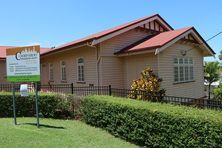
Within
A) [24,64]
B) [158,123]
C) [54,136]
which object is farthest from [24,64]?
[158,123]

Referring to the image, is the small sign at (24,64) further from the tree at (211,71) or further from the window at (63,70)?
the tree at (211,71)

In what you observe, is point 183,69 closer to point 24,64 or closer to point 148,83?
point 148,83

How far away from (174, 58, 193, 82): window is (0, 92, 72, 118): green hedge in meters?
7.24

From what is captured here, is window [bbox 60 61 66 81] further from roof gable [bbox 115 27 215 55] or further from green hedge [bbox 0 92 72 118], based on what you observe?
green hedge [bbox 0 92 72 118]

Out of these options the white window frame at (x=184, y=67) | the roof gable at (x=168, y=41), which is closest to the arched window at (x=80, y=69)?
the roof gable at (x=168, y=41)

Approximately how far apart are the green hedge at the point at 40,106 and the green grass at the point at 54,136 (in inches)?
60.4

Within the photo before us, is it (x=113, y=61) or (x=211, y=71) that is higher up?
(x=113, y=61)

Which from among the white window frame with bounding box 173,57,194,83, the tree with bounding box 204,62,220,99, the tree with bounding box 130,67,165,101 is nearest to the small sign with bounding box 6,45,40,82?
the tree with bounding box 130,67,165,101

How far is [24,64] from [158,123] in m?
5.55

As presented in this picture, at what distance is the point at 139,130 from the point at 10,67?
18.5 ft

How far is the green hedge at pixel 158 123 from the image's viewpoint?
639cm

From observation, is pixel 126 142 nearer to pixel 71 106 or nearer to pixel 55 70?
pixel 71 106

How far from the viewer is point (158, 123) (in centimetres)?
763

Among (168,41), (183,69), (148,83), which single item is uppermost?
(168,41)
